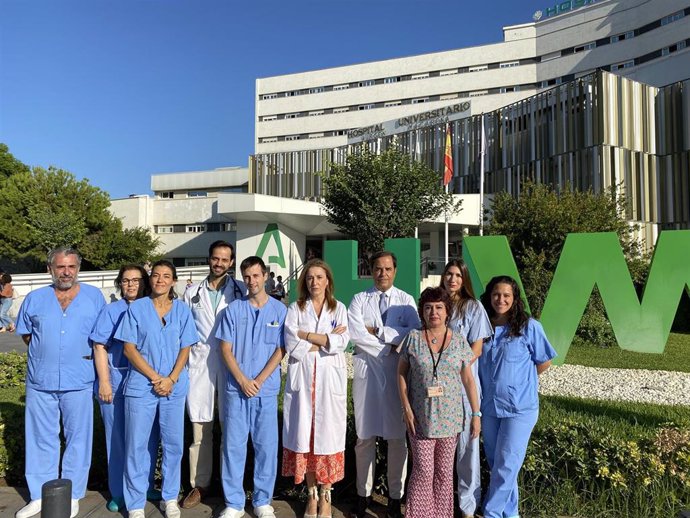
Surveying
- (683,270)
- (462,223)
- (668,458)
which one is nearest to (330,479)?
(668,458)

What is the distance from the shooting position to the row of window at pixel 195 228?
40.7 metres

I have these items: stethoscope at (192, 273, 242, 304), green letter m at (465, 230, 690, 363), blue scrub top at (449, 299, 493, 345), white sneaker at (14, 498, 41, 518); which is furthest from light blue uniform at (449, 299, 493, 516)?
green letter m at (465, 230, 690, 363)

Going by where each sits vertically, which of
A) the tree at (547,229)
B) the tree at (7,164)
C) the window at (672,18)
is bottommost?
the tree at (547,229)

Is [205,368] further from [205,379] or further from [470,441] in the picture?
[470,441]

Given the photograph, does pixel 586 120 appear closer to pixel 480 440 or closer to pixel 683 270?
pixel 683 270

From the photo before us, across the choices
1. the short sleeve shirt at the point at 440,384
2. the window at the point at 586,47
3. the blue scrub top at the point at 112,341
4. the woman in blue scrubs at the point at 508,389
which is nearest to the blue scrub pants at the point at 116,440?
the blue scrub top at the point at 112,341

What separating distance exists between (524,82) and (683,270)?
37717mm

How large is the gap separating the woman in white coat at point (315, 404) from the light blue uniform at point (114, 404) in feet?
3.84

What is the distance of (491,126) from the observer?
30.7m

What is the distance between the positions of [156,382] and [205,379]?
47 cm

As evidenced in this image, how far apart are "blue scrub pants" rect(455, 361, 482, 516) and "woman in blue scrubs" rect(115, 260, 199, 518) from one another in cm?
214

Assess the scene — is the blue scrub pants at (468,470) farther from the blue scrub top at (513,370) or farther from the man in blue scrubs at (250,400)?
the man in blue scrubs at (250,400)

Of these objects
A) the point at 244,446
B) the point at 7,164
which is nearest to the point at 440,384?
the point at 244,446

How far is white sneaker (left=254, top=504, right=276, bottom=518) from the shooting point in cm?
376
